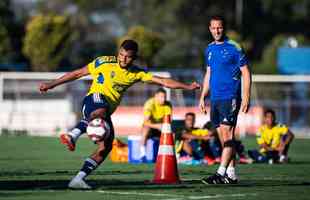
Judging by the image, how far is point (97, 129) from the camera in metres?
13.0

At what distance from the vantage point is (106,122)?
→ 1323 centimetres

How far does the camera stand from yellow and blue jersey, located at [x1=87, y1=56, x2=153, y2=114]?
13586mm

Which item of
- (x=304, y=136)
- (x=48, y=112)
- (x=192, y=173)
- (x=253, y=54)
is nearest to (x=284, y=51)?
(x=304, y=136)

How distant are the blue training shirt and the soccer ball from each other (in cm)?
229

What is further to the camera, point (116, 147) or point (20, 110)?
point (20, 110)

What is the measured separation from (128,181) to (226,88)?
1.76 meters

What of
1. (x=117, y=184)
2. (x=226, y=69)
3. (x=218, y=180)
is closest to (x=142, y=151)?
(x=226, y=69)

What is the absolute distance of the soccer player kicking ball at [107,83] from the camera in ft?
44.0

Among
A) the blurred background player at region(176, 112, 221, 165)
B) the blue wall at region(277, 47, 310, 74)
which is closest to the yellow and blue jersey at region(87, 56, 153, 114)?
the blurred background player at region(176, 112, 221, 165)

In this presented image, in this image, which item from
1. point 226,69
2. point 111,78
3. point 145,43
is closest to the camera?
point 111,78

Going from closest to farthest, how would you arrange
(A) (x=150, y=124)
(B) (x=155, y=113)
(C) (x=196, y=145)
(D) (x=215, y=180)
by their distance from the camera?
(D) (x=215, y=180), (C) (x=196, y=145), (A) (x=150, y=124), (B) (x=155, y=113)

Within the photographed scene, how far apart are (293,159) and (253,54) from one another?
54.5 metres

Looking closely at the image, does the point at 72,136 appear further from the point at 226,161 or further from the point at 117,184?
the point at 226,161

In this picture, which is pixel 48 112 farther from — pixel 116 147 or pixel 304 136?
pixel 116 147
